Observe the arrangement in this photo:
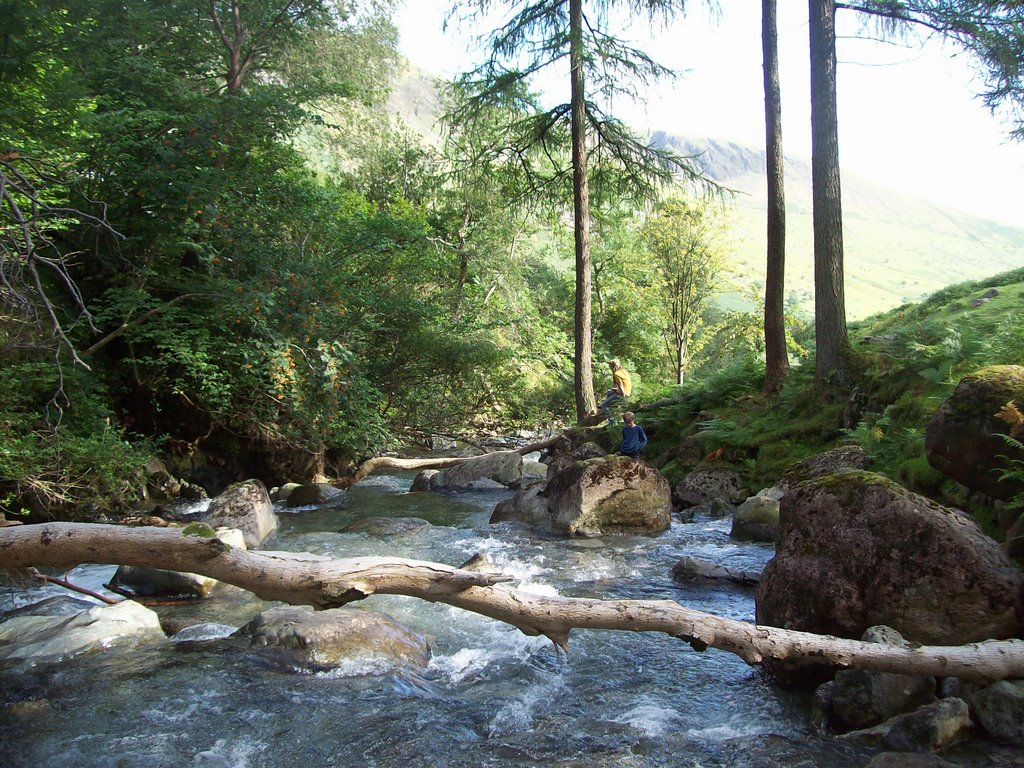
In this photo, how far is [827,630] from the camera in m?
5.20

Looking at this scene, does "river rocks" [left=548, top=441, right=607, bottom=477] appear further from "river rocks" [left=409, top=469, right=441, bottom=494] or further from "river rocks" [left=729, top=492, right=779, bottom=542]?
"river rocks" [left=729, top=492, right=779, bottom=542]

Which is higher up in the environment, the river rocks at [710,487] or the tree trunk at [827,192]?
A: the tree trunk at [827,192]

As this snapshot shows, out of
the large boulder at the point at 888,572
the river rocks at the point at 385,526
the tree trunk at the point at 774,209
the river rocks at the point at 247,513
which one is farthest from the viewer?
the tree trunk at the point at 774,209

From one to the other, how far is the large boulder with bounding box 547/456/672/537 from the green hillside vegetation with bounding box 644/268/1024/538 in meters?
2.08

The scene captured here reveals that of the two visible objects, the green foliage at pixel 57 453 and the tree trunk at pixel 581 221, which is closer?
the green foliage at pixel 57 453

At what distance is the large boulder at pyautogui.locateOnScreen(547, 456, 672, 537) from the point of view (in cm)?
1077

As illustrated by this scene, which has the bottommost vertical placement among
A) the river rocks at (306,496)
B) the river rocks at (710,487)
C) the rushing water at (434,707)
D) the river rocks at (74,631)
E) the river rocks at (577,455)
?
the rushing water at (434,707)

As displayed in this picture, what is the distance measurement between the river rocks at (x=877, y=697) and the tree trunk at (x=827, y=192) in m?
8.73

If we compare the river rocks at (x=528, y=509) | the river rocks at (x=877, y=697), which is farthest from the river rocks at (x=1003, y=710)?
the river rocks at (x=528, y=509)

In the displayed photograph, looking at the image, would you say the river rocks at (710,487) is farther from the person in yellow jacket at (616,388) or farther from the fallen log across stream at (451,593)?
the fallen log across stream at (451,593)

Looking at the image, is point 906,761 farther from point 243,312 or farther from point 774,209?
point 774,209

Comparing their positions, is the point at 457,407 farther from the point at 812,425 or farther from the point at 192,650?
the point at 192,650

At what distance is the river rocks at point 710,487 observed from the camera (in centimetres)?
1221

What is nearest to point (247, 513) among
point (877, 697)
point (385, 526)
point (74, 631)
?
point (385, 526)
